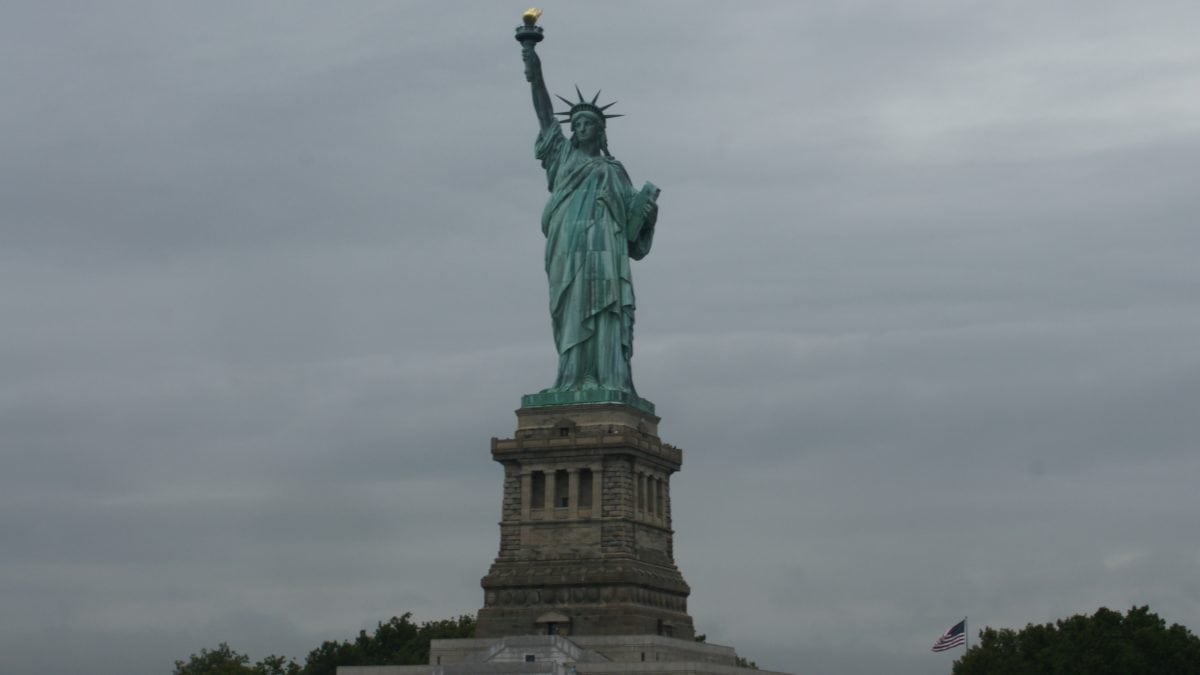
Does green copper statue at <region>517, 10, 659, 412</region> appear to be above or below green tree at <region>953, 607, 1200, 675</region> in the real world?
above

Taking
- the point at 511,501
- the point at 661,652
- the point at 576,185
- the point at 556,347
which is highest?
the point at 576,185

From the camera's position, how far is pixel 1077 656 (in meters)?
83.2

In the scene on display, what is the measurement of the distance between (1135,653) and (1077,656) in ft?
7.24

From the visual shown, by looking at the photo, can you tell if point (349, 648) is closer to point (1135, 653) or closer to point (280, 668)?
point (280, 668)

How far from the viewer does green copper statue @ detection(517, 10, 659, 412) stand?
7375 cm

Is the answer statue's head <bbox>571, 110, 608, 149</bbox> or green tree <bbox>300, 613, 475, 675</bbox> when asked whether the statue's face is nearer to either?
statue's head <bbox>571, 110, 608, 149</bbox>

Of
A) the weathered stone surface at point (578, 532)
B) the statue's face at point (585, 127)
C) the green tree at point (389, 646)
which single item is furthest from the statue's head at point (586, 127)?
A: the green tree at point (389, 646)

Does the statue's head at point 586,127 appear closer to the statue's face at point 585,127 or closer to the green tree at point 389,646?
the statue's face at point 585,127

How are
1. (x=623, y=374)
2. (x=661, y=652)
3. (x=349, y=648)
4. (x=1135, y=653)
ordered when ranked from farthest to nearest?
(x=349, y=648) < (x=1135, y=653) < (x=623, y=374) < (x=661, y=652)

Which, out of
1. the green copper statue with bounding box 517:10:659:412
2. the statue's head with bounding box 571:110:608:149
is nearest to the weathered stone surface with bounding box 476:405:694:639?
the green copper statue with bounding box 517:10:659:412

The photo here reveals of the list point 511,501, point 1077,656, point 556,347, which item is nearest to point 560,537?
point 511,501

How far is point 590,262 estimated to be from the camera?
74375 mm

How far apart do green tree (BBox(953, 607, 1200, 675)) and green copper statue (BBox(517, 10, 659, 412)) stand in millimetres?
19523

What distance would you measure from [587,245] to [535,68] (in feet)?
21.0
